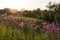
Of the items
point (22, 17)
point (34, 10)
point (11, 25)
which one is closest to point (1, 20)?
point (11, 25)

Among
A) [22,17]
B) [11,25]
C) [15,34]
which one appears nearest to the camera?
[15,34]

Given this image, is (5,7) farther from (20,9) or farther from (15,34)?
(15,34)

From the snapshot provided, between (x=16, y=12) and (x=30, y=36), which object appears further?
(x=16, y=12)

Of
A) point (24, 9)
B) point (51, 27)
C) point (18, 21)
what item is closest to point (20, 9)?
point (24, 9)

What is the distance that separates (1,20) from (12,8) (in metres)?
0.96

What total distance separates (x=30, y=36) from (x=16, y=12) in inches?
58.9

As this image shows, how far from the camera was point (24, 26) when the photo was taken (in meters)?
5.45

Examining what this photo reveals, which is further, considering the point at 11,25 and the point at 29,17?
the point at 29,17

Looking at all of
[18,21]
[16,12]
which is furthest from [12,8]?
[18,21]

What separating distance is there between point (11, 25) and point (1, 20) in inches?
10.9

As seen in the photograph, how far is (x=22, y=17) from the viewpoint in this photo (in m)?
6.30

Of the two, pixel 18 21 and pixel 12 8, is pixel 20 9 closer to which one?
pixel 12 8

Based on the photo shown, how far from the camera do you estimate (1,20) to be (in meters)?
5.76

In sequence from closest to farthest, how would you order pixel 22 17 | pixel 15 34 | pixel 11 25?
pixel 15 34
pixel 11 25
pixel 22 17
